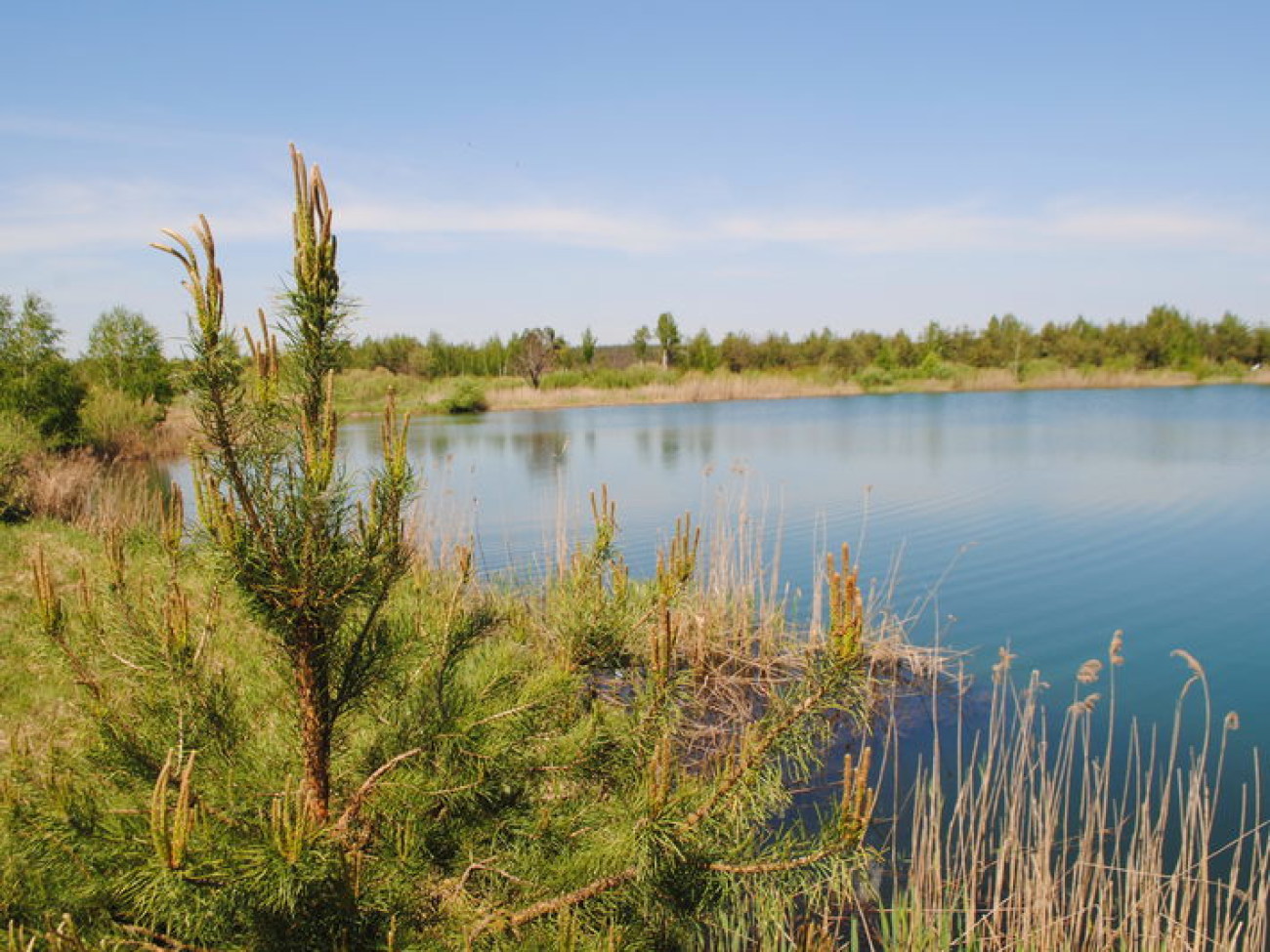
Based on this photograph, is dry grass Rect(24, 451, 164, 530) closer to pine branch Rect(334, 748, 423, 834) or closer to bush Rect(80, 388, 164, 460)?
bush Rect(80, 388, 164, 460)

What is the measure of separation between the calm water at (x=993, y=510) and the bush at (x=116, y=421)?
21.4 ft

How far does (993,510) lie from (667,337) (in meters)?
40.8

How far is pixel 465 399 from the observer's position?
35188mm

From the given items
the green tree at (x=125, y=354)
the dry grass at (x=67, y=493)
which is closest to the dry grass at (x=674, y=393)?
the green tree at (x=125, y=354)

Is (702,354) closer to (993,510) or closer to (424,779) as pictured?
(993,510)

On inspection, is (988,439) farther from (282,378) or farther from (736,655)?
(282,378)

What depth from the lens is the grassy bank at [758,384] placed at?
36.4m

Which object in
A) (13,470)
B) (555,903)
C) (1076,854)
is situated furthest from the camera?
(13,470)

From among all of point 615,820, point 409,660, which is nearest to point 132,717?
point 409,660

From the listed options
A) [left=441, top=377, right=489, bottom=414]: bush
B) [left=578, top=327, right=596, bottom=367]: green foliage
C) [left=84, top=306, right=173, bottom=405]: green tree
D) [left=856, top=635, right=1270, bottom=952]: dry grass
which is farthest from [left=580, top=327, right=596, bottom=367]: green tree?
[left=856, top=635, right=1270, bottom=952]: dry grass

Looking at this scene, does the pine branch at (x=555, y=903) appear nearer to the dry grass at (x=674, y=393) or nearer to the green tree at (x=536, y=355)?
the dry grass at (x=674, y=393)

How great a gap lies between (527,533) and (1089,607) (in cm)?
671

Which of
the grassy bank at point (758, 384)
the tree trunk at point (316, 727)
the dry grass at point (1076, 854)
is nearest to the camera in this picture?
the tree trunk at point (316, 727)

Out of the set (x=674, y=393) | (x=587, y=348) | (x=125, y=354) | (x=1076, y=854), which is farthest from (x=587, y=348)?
(x=1076, y=854)
